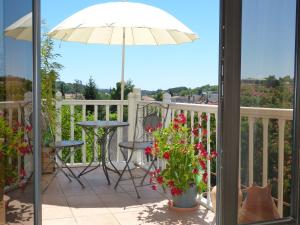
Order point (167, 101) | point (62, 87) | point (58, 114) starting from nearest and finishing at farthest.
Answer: point (167, 101) → point (58, 114) → point (62, 87)

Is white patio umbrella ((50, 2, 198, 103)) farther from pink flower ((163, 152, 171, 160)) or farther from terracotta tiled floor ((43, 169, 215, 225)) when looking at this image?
terracotta tiled floor ((43, 169, 215, 225))

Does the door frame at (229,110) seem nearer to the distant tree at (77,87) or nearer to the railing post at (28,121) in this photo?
the railing post at (28,121)

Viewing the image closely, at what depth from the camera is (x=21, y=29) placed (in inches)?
79.4

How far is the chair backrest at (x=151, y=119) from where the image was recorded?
4.59 meters

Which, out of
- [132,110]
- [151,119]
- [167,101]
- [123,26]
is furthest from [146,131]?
[123,26]

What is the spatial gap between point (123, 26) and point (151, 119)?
1.23m

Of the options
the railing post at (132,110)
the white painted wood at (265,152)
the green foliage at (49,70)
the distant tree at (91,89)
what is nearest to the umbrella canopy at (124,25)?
the green foliage at (49,70)

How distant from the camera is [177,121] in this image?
12.8 feet

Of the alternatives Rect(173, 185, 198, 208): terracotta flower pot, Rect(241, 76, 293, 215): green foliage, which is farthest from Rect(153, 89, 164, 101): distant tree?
Rect(241, 76, 293, 215): green foliage

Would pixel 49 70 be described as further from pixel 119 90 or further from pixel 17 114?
pixel 17 114

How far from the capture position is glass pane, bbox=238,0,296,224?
8.15 ft

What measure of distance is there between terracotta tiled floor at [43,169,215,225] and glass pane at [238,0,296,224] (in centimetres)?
78

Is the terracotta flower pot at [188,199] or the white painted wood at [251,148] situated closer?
the white painted wood at [251,148]

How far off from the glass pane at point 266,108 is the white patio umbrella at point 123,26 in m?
1.86
